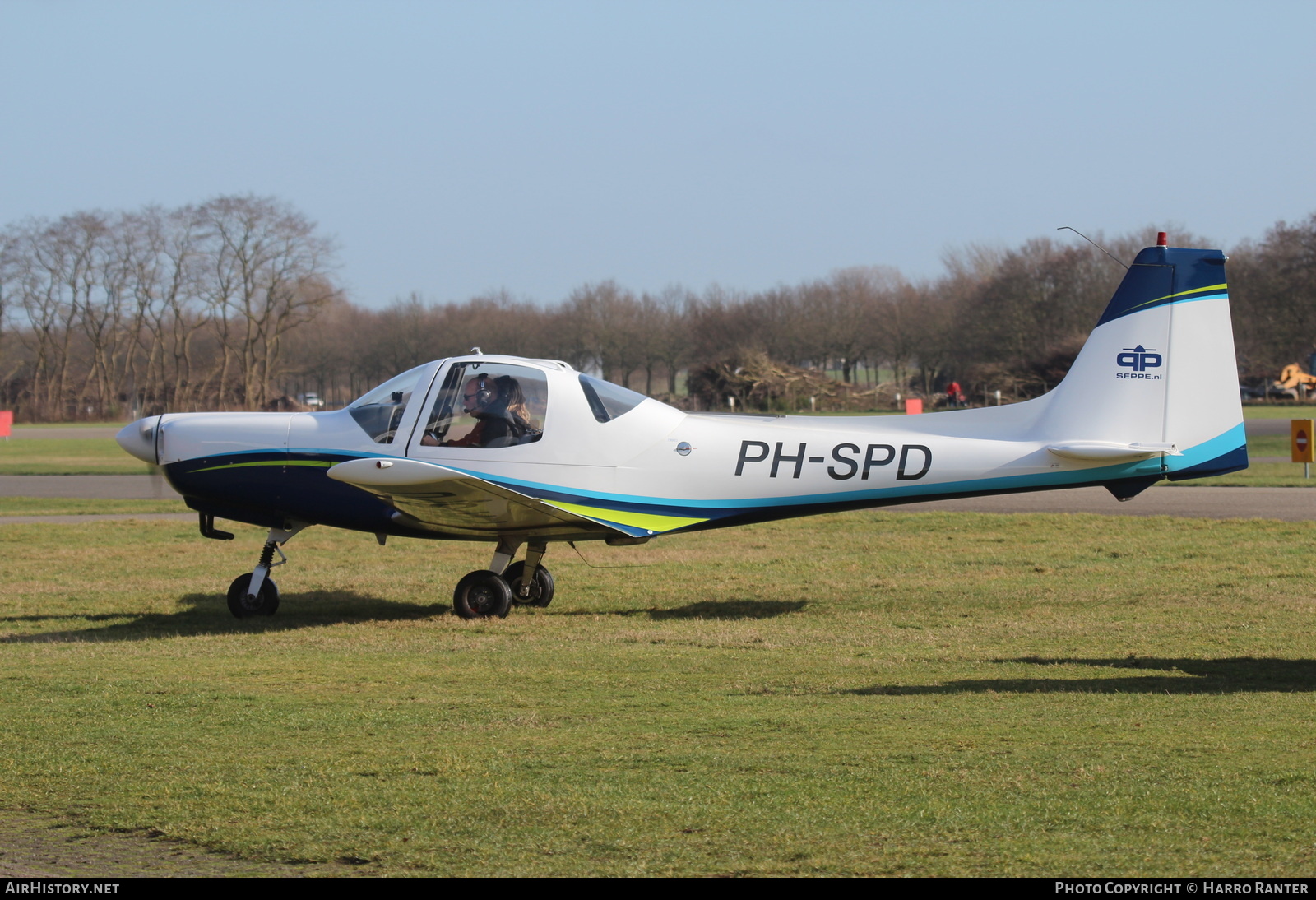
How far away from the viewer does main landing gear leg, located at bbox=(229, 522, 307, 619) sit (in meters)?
11.3

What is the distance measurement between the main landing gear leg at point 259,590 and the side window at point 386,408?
1221 millimetres

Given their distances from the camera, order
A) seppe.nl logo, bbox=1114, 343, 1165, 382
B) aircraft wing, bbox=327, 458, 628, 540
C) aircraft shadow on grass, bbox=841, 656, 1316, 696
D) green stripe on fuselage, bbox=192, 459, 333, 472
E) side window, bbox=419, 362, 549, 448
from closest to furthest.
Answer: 1. aircraft shadow on grass, bbox=841, 656, 1316, 696
2. aircraft wing, bbox=327, 458, 628, 540
3. seppe.nl logo, bbox=1114, 343, 1165, 382
4. side window, bbox=419, 362, 549, 448
5. green stripe on fuselage, bbox=192, 459, 333, 472

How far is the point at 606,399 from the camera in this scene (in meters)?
11.2

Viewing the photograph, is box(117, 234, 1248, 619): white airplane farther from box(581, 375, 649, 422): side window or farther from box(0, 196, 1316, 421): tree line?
box(0, 196, 1316, 421): tree line

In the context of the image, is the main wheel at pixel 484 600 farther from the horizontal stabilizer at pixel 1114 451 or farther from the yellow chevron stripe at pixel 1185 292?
the yellow chevron stripe at pixel 1185 292

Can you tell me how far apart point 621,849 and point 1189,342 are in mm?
8484

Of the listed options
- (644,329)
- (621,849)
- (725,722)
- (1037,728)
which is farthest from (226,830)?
(644,329)

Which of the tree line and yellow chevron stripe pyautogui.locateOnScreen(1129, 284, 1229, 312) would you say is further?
the tree line

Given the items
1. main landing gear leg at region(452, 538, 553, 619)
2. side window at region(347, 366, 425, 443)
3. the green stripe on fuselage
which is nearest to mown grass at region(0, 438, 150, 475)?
the green stripe on fuselage

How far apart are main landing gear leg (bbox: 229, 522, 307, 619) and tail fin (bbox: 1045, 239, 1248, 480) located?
7.56m

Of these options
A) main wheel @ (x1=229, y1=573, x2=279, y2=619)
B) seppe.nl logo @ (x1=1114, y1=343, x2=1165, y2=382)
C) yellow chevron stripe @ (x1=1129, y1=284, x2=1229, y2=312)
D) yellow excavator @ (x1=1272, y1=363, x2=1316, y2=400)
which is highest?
yellow excavator @ (x1=1272, y1=363, x2=1316, y2=400)

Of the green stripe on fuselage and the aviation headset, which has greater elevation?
the aviation headset

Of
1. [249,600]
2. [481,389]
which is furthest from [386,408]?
[249,600]

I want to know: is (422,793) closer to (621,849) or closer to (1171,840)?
(621,849)
